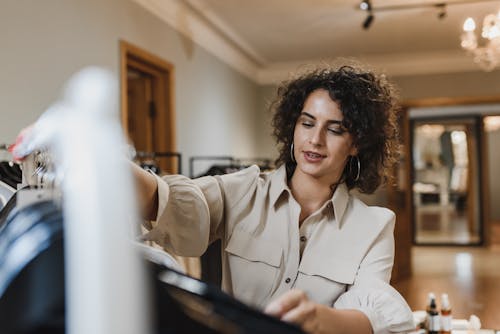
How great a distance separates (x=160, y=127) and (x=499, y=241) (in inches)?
311

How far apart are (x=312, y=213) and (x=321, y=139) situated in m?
0.21

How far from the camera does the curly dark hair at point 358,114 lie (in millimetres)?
1474

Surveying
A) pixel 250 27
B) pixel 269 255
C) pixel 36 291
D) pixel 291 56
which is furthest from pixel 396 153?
pixel 291 56

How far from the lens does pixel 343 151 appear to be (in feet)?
4.87

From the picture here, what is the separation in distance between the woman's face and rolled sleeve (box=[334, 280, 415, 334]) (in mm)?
396

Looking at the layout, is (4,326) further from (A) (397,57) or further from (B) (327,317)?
(A) (397,57)

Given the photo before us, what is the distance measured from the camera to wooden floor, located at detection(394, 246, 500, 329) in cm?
502

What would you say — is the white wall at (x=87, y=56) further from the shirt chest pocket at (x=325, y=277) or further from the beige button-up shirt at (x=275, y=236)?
the shirt chest pocket at (x=325, y=277)

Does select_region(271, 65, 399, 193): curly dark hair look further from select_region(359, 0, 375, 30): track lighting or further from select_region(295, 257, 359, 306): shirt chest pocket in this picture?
select_region(359, 0, 375, 30): track lighting

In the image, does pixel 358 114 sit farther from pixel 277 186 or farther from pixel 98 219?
pixel 98 219

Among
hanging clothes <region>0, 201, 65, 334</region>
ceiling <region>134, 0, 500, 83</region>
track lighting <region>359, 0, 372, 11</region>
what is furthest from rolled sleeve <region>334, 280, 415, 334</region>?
track lighting <region>359, 0, 372, 11</region>

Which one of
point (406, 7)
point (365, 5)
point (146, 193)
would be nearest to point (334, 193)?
point (146, 193)

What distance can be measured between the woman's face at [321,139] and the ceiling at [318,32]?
2.78m

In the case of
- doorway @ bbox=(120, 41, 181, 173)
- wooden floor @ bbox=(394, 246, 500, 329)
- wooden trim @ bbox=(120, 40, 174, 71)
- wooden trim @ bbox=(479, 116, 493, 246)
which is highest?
wooden trim @ bbox=(120, 40, 174, 71)
